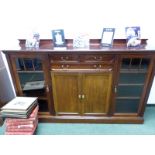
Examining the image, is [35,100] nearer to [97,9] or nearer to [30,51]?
[30,51]

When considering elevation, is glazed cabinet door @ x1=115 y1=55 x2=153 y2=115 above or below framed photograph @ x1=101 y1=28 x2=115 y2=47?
below

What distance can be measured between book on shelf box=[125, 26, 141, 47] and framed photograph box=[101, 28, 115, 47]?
7.5 inches

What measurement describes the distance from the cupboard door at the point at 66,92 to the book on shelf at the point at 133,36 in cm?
75

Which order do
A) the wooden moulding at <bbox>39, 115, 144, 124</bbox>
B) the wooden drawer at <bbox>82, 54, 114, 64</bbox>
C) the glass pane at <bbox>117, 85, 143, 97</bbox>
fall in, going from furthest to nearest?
the wooden moulding at <bbox>39, 115, 144, 124</bbox>, the glass pane at <bbox>117, 85, 143, 97</bbox>, the wooden drawer at <bbox>82, 54, 114, 64</bbox>

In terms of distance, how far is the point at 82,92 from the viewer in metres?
1.96

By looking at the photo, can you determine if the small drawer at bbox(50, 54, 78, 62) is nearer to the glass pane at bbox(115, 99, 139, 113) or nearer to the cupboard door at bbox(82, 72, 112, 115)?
the cupboard door at bbox(82, 72, 112, 115)

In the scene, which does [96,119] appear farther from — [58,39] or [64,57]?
[58,39]

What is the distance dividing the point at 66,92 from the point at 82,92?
0.20m

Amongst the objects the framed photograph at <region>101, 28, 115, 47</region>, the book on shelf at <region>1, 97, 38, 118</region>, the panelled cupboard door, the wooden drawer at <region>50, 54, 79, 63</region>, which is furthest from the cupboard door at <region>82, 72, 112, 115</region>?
the book on shelf at <region>1, 97, 38, 118</region>

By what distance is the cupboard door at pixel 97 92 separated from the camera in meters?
1.86

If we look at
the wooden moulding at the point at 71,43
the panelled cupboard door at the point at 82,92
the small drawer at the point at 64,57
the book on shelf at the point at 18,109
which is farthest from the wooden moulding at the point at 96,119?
the wooden moulding at the point at 71,43

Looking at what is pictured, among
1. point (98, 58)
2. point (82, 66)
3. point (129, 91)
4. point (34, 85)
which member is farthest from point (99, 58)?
point (34, 85)

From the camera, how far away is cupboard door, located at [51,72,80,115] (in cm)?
188

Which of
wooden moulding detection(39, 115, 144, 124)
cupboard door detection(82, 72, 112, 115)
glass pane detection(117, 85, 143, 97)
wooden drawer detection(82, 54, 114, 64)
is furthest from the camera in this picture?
wooden moulding detection(39, 115, 144, 124)
